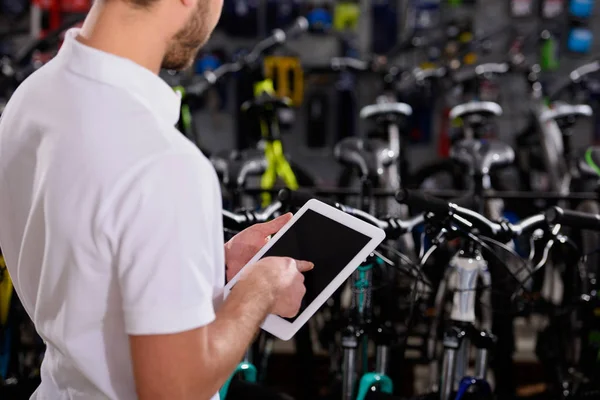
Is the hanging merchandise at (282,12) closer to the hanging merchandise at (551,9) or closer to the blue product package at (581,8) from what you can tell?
the hanging merchandise at (551,9)

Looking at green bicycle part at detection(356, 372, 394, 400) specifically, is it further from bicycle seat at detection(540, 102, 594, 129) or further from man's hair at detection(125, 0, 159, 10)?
bicycle seat at detection(540, 102, 594, 129)

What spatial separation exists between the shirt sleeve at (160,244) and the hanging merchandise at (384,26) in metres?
5.53

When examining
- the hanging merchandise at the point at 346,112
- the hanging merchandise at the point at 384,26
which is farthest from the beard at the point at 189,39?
the hanging merchandise at the point at 384,26

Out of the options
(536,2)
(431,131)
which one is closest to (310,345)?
(431,131)

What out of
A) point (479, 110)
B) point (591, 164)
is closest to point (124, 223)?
point (591, 164)

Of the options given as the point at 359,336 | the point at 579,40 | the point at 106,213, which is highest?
the point at 579,40

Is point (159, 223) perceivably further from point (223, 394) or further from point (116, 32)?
point (223, 394)

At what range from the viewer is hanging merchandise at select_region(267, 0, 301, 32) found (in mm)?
6035

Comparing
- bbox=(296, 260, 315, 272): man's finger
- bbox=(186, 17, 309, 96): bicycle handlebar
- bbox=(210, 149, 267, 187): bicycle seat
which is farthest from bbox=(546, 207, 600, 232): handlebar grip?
bbox=(186, 17, 309, 96): bicycle handlebar

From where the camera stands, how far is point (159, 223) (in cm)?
85

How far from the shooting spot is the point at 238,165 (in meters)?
2.73

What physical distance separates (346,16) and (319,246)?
499cm

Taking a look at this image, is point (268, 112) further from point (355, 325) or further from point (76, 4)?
point (76, 4)

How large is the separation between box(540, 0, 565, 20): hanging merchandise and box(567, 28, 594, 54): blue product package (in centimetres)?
20
